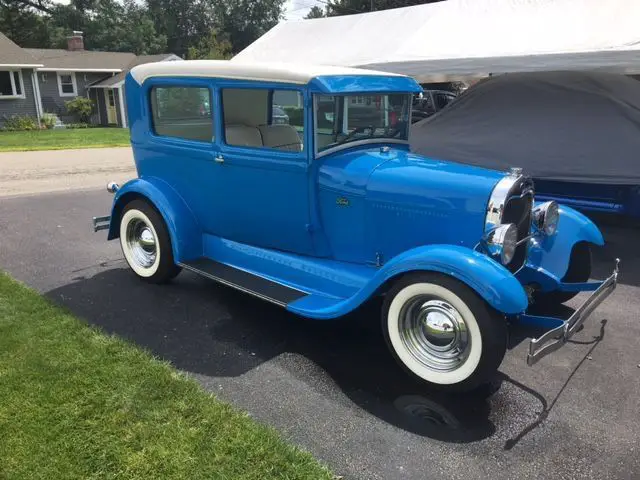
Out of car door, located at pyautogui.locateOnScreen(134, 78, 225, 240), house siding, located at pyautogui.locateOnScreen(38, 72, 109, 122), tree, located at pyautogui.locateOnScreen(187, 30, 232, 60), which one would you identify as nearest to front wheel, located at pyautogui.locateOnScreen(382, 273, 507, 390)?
car door, located at pyautogui.locateOnScreen(134, 78, 225, 240)

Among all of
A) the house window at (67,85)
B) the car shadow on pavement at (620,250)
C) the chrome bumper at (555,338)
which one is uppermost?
the house window at (67,85)

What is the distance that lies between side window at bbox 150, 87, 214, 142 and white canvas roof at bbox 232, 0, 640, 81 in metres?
4.48

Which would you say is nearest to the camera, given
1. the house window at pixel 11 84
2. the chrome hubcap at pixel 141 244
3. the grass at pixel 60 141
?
the chrome hubcap at pixel 141 244

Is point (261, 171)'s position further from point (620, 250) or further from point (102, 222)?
point (620, 250)

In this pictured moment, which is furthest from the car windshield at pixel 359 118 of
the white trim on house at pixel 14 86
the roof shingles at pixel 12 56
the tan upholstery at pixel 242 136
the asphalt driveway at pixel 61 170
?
the white trim on house at pixel 14 86

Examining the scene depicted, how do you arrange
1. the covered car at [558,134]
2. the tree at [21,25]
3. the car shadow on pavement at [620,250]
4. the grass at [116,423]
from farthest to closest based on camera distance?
1. the tree at [21,25]
2. the covered car at [558,134]
3. the car shadow on pavement at [620,250]
4. the grass at [116,423]

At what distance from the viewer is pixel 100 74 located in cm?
2858

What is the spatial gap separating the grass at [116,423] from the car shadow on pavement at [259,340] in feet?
1.10

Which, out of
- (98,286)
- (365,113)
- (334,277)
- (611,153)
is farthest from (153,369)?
(611,153)

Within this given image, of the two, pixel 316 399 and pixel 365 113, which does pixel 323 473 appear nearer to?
pixel 316 399

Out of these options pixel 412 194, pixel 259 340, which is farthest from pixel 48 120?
pixel 412 194

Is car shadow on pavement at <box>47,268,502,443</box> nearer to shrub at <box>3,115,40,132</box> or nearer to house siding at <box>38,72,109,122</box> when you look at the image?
shrub at <box>3,115,40,132</box>

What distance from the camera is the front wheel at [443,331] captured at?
288 cm

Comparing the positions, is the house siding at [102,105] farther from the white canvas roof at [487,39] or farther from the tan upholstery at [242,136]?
the tan upholstery at [242,136]
